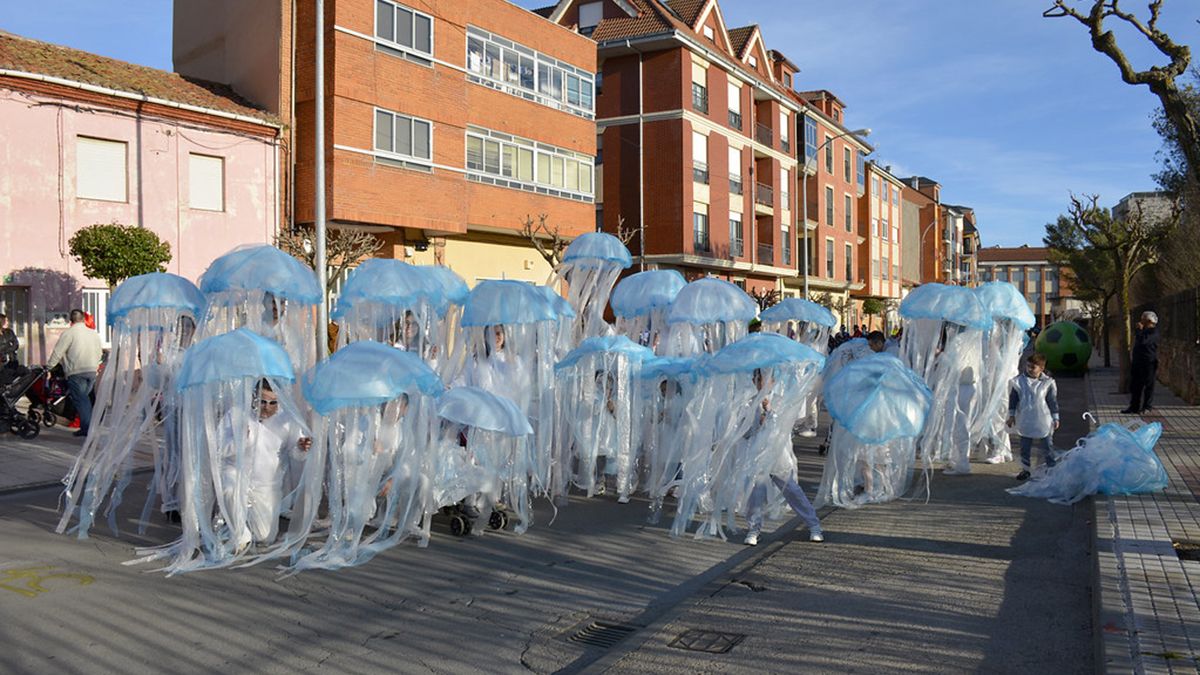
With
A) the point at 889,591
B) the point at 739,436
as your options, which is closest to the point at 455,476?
the point at 739,436

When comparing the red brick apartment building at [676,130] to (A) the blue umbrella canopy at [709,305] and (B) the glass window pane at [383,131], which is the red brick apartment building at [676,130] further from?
(A) the blue umbrella canopy at [709,305]

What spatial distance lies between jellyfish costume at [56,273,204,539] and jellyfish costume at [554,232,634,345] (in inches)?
185

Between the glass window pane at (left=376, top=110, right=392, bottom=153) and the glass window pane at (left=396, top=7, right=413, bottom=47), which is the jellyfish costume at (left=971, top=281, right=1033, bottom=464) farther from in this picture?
the glass window pane at (left=396, top=7, right=413, bottom=47)

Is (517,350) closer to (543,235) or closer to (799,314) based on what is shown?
(799,314)

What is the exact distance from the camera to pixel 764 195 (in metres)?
41.0

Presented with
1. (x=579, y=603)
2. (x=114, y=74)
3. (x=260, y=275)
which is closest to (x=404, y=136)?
(x=114, y=74)

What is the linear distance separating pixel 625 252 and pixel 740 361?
16.0ft

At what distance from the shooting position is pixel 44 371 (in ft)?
43.5

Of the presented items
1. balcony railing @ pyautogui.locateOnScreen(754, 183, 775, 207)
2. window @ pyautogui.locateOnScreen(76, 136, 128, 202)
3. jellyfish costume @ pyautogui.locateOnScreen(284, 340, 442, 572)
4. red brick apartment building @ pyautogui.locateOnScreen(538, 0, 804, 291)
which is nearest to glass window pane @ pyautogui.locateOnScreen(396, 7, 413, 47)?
window @ pyautogui.locateOnScreen(76, 136, 128, 202)

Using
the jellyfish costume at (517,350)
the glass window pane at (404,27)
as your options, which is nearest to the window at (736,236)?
the glass window pane at (404,27)

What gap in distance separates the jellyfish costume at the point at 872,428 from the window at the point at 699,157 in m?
26.1

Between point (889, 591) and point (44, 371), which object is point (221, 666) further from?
point (44, 371)

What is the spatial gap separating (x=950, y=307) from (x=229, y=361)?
25.6 feet

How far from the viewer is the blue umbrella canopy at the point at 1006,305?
36.4 ft
